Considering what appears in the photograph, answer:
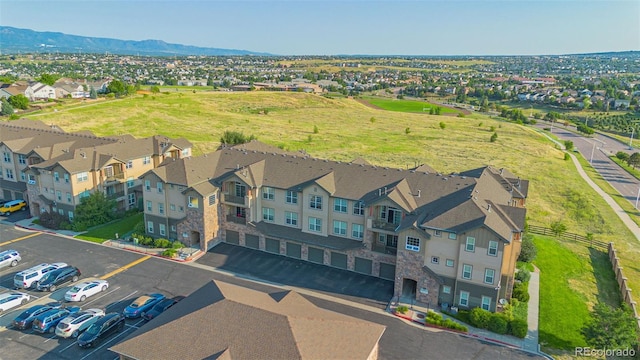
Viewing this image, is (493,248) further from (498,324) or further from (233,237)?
(233,237)

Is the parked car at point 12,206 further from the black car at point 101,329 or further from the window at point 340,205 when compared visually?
the window at point 340,205

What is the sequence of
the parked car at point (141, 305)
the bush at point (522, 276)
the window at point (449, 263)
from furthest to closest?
the bush at point (522, 276), the window at point (449, 263), the parked car at point (141, 305)

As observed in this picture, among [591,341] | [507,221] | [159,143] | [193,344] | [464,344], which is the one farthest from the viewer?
[159,143]

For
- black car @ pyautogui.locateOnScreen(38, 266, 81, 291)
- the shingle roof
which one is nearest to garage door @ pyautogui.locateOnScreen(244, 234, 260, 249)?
black car @ pyautogui.locateOnScreen(38, 266, 81, 291)

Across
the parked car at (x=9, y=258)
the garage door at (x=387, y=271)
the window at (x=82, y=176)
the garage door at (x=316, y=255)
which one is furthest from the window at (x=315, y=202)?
the parked car at (x=9, y=258)

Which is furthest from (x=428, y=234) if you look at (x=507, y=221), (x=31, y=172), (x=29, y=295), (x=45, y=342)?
(x=31, y=172)

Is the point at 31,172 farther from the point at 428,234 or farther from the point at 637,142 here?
the point at 637,142
